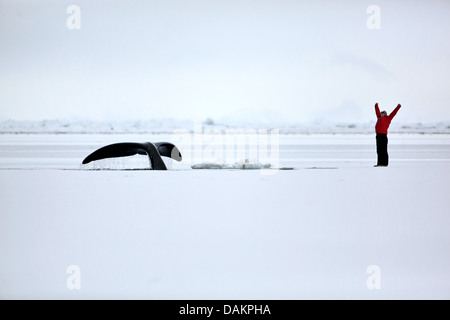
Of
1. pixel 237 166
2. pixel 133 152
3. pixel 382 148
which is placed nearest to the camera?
pixel 133 152

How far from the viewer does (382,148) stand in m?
7.13

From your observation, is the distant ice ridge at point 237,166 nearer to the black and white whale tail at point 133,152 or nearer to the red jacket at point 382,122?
the black and white whale tail at point 133,152

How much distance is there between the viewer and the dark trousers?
682cm

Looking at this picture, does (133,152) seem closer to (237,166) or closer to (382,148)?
(237,166)

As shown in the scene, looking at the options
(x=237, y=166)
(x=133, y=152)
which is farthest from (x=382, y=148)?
(x=133, y=152)

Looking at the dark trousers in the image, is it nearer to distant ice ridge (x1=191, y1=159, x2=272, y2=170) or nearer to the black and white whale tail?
distant ice ridge (x1=191, y1=159, x2=272, y2=170)

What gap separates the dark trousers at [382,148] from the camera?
6.82 metres

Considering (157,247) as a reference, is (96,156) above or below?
above

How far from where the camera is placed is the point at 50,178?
6.02 metres

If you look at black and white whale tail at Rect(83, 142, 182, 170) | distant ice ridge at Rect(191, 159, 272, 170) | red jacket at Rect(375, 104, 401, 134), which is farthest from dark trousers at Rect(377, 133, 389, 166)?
black and white whale tail at Rect(83, 142, 182, 170)

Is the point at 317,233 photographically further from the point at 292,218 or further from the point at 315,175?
the point at 315,175

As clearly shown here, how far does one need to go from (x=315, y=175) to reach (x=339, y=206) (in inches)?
65.6

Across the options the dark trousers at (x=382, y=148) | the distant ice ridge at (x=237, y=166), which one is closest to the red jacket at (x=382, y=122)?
the dark trousers at (x=382, y=148)

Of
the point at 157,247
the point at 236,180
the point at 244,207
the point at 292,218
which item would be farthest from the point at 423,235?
the point at 236,180
